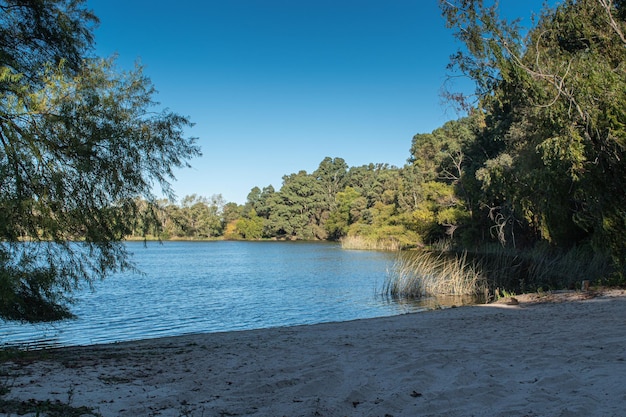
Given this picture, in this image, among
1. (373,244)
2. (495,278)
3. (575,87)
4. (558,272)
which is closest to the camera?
(575,87)

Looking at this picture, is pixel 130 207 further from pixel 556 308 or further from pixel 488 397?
pixel 556 308

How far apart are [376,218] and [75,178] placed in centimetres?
5523

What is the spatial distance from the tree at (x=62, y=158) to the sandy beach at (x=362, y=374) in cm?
134

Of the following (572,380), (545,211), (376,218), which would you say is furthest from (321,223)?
(572,380)

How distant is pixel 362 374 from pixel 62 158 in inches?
202

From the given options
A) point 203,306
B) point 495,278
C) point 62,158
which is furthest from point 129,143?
point 495,278

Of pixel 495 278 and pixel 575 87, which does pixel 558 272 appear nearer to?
pixel 495 278

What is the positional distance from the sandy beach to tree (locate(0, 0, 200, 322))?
1341 millimetres

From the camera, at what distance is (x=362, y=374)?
16.7ft

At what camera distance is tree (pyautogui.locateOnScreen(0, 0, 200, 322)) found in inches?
255

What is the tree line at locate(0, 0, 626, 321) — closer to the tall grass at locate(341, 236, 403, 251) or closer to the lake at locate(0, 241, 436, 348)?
the lake at locate(0, 241, 436, 348)

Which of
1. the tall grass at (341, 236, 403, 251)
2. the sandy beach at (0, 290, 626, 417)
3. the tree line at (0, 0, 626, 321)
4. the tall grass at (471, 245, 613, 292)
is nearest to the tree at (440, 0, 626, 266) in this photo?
the tree line at (0, 0, 626, 321)

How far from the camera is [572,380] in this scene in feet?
14.2

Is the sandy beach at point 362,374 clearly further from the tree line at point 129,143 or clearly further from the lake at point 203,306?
the lake at point 203,306
